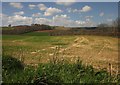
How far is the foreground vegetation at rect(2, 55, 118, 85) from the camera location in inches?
225

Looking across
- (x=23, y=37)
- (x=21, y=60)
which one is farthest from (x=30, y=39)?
(x=21, y=60)

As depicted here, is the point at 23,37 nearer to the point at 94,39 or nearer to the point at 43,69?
the point at 94,39

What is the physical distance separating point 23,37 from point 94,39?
7.17m

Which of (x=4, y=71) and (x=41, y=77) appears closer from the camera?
(x=41, y=77)

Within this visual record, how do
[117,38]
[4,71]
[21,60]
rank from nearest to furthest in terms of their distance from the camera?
[4,71], [21,60], [117,38]

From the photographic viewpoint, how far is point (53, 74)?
5984 millimetres

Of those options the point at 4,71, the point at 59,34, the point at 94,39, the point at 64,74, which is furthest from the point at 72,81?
the point at 94,39

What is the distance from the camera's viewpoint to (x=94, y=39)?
2861 cm

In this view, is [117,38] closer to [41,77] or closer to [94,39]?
[94,39]

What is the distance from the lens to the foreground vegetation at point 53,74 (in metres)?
5.71

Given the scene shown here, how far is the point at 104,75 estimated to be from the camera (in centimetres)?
662

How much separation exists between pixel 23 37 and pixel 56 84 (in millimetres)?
20802

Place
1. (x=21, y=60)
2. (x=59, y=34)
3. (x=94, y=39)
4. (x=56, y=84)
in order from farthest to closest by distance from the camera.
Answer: (x=94, y=39), (x=59, y=34), (x=21, y=60), (x=56, y=84)

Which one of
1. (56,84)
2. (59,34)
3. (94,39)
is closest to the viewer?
(56,84)
